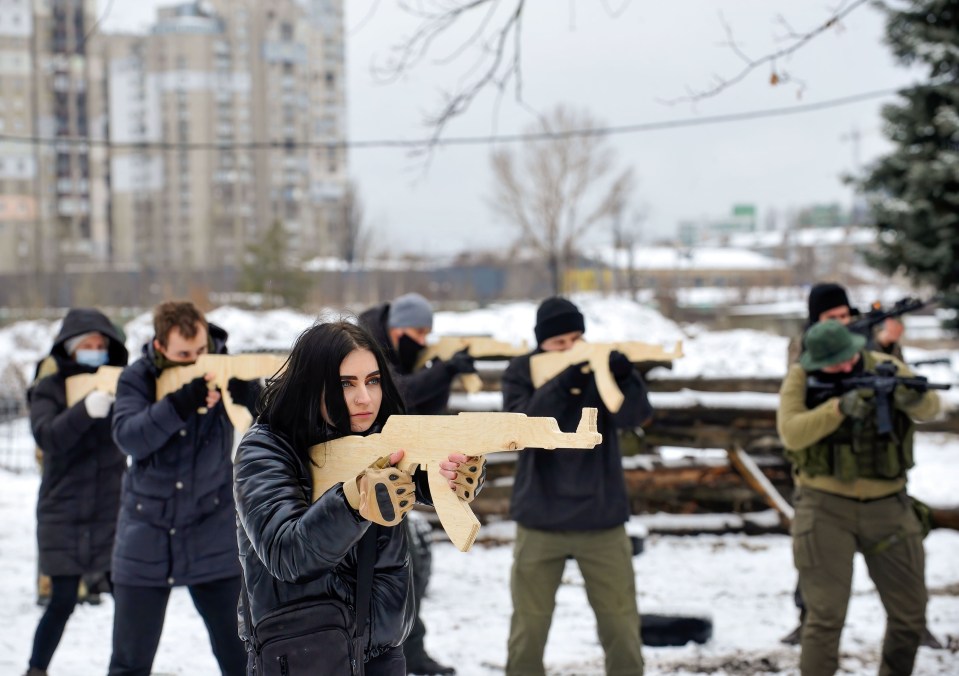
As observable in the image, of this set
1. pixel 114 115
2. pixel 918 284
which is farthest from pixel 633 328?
pixel 114 115

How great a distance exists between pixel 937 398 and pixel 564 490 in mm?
1753

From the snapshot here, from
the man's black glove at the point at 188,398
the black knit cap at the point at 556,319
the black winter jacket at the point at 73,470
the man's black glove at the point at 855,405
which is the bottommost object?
the black winter jacket at the point at 73,470

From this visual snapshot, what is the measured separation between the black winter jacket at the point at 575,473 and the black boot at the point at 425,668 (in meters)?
1.21

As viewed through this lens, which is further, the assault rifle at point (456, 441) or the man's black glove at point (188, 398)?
the man's black glove at point (188, 398)

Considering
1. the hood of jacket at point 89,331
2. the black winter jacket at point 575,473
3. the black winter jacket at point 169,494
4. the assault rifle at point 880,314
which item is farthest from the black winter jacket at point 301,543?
the assault rifle at point 880,314

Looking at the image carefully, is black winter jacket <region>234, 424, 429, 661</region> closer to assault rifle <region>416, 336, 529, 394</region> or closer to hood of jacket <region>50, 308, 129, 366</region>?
hood of jacket <region>50, 308, 129, 366</region>

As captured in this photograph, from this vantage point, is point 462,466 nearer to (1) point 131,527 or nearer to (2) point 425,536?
(1) point 131,527

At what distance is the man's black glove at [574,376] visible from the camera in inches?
173

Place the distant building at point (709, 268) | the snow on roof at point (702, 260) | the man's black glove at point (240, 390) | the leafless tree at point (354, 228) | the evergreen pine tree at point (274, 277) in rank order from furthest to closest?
the snow on roof at point (702, 260)
the distant building at point (709, 268)
the leafless tree at point (354, 228)
the evergreen pine tree at point (274, 277)
the man's black glove at point (240, 390)

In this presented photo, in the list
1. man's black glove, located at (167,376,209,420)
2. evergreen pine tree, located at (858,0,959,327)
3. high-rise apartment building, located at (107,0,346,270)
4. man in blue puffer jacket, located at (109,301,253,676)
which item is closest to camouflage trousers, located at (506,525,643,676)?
man in blue puffer jacket, located at (109,301,253,676)

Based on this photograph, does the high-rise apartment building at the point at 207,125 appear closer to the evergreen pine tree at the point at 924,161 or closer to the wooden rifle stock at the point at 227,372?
the evergreen pine tree at the point at 924,161

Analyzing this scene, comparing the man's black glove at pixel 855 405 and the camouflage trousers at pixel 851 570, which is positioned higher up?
the man's black glove at pixel 855 405

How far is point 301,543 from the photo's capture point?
2141mm

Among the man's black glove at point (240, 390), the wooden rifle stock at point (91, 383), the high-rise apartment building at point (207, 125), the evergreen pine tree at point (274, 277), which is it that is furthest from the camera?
the high-rise apartment building at point (207, 125)
